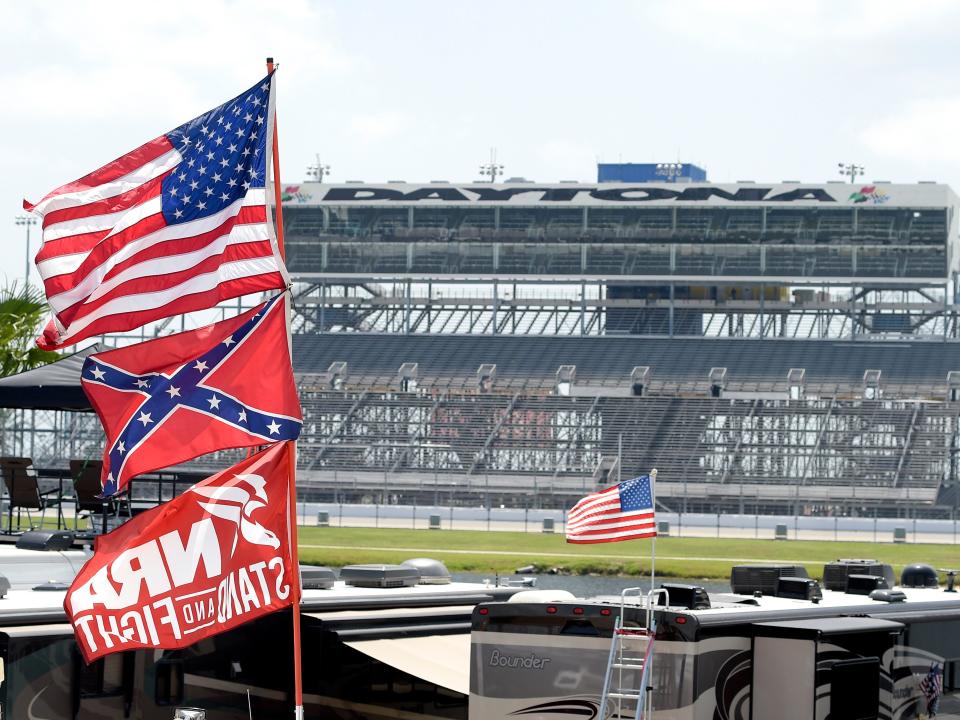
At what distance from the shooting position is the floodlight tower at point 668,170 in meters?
102

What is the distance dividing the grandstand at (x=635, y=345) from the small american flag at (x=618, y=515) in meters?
56.2

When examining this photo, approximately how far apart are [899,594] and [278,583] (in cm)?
696

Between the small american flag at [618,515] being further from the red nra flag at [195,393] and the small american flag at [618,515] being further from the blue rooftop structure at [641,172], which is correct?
the blue rooftop structure at [641,172]

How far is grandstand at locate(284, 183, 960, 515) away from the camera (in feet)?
257

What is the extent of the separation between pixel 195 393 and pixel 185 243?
0.85m

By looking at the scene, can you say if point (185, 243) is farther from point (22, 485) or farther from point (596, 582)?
point (596, 582)

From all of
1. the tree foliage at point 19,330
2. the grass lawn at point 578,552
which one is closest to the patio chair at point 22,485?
the tree foliage at point 19,330

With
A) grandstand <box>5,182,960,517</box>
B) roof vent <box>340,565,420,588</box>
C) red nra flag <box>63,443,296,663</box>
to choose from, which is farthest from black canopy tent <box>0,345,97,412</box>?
grandstand <box>5,182,960,517</box>

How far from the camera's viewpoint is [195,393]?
9438 millimetres

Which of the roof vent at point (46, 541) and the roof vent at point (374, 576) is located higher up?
the roof vent at point (46, 541)

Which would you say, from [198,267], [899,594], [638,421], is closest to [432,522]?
[638,421]

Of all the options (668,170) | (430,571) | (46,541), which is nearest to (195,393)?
(46,541)

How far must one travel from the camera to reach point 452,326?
3723 inches

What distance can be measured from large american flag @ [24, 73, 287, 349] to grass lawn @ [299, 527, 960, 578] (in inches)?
1436
